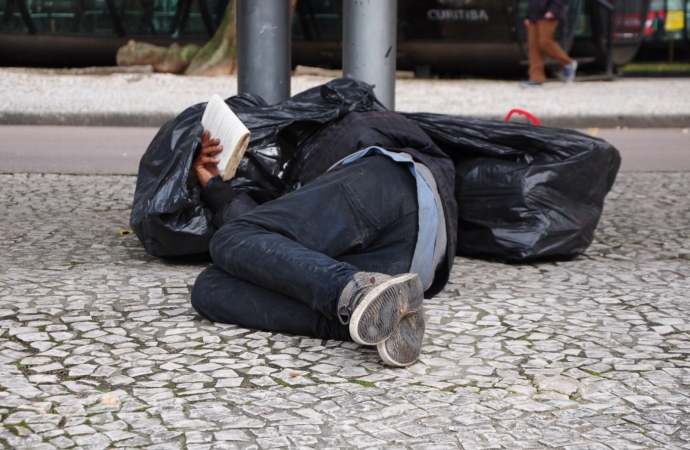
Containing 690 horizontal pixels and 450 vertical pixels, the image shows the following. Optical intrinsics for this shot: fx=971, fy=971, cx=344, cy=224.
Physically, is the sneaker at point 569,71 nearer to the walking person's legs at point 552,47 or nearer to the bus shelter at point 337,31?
the walking person's legs at point 552,47

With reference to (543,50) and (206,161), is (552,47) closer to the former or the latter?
(543,50)

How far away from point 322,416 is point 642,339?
1.24 m

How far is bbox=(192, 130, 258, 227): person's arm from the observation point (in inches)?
148

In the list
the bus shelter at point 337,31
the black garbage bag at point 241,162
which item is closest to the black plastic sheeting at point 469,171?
the black garbage bag at point 241,162

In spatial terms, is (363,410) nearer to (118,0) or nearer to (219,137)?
(219,137)

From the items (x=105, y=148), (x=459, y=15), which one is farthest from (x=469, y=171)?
(x=459, y=15)

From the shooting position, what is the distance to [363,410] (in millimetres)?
2555

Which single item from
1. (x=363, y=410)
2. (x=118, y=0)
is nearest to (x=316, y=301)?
(x=363, y=410)

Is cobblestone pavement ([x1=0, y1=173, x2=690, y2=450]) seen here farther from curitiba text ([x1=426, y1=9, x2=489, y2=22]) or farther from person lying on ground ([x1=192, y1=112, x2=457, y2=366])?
curitiba text ([x1=426, y1=9, x2=489, y2=22])

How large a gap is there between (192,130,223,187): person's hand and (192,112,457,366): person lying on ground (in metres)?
0.61

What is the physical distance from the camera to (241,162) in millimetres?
4047

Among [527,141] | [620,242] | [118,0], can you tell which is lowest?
[620,242]

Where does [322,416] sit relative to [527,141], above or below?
below

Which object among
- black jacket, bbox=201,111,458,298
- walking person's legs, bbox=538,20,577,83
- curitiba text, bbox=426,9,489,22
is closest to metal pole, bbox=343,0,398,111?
black jacket, bbox=201,111,458,298
